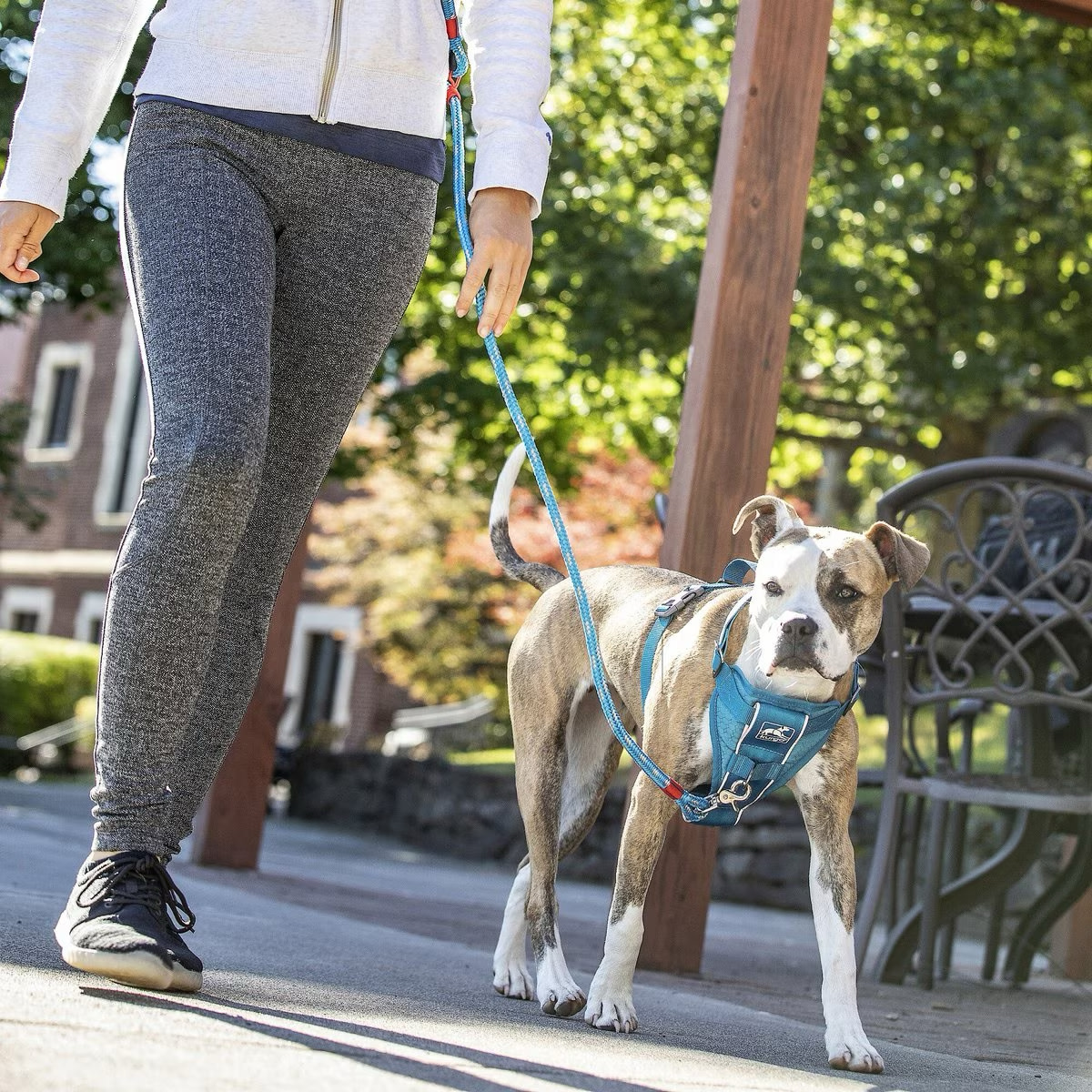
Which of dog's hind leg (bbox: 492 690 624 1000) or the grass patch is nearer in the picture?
dog's hind leg (bbox: 492 690 624 1000)

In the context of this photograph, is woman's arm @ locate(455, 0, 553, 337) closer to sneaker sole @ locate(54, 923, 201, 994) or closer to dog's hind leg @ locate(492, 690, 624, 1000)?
dog's hind leg @ locate(492, 690, 624, 1000)

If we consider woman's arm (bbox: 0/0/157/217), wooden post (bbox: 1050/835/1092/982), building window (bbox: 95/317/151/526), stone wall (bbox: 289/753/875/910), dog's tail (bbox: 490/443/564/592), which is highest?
building window (bbox: 95/317/151/526)

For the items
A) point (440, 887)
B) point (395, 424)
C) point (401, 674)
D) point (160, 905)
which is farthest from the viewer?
point (401, 674)

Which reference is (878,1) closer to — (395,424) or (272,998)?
(395,424)

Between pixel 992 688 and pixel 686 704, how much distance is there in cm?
155

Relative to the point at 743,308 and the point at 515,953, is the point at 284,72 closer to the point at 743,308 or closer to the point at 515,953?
the point at 515,953

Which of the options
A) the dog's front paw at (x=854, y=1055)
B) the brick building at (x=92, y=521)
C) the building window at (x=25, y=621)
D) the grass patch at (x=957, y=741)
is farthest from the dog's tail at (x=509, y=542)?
the building window at (x=25, y=621)

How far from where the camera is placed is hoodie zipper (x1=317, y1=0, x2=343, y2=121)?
106 inches

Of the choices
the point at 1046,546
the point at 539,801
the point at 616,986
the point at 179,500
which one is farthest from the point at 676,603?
the point at 1046,546

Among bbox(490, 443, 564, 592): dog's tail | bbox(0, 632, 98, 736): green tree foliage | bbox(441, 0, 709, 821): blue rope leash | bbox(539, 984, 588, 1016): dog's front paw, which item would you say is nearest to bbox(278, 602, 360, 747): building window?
bbox(0, 632, 98, 736): green tree foliage

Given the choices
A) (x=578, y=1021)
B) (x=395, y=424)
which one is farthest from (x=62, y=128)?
(x=395, y=424)

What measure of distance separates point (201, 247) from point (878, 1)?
1188 centimetres

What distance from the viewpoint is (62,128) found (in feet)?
8.90

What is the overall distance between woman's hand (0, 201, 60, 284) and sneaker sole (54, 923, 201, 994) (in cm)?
114
